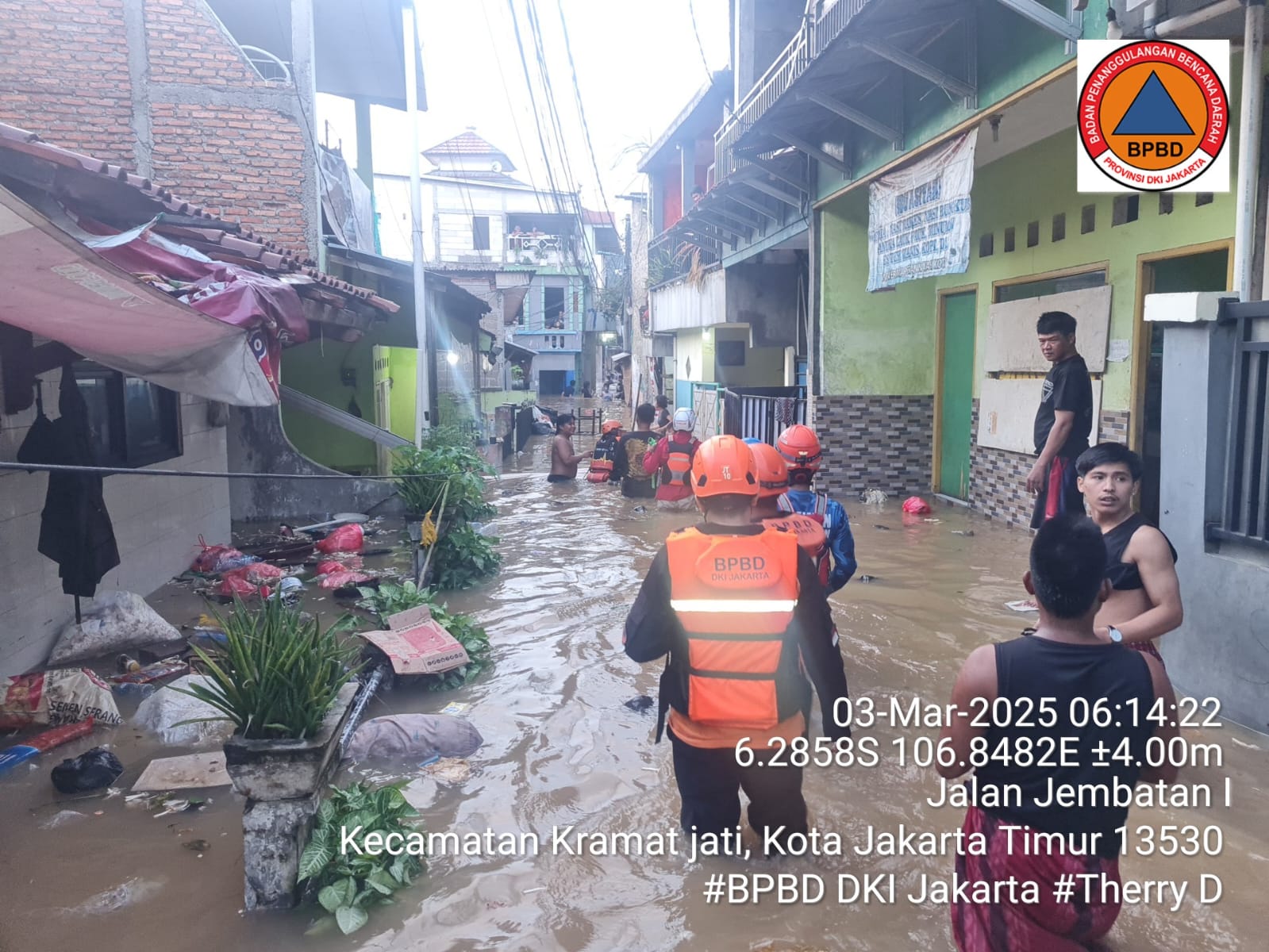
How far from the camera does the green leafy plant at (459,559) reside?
8.16m

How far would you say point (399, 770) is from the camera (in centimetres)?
445

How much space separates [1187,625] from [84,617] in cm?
701

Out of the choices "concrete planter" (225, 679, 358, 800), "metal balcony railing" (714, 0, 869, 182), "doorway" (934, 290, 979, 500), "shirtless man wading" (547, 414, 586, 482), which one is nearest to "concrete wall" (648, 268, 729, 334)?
"metal balcony railing" (714, 0, 869, 182)

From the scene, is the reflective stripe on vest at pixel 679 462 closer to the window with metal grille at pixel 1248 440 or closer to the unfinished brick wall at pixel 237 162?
the unfinished brick wall at pixel 237 162

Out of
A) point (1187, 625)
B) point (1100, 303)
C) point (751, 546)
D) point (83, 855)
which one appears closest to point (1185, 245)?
point (1100, 303)

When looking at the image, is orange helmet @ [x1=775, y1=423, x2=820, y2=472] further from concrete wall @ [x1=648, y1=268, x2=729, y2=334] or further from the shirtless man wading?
concrete wall @ [x1=648, y1=268, x2=729, y2=334]

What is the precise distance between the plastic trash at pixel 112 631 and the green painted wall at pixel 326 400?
23.9 feet

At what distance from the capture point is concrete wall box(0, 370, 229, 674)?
552 centimetres

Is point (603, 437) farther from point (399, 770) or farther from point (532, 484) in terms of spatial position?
point (399, 770)

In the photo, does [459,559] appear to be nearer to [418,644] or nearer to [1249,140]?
[418,644]

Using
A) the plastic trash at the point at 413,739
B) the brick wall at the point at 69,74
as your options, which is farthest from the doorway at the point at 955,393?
the brick wall at the point at 69,74

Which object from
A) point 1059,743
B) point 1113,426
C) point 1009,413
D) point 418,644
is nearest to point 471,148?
point 1009,413

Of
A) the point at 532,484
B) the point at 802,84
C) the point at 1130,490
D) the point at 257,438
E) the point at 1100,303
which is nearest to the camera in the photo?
the point at 1130,490

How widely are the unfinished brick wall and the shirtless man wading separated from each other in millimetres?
4531
